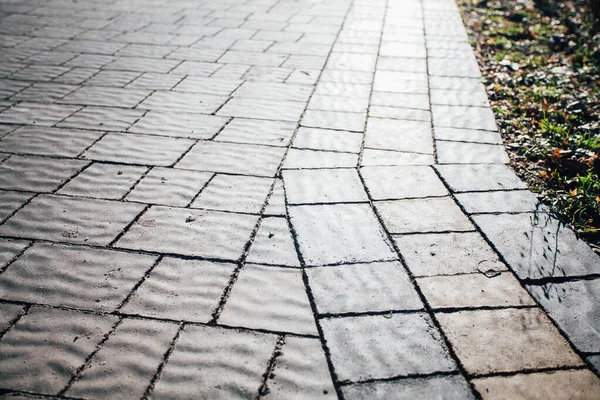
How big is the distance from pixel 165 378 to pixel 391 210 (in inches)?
62.6

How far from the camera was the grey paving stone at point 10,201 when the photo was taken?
263 centimetres

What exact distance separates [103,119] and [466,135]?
10.0ft

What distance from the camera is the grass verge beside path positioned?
3000 millimetres

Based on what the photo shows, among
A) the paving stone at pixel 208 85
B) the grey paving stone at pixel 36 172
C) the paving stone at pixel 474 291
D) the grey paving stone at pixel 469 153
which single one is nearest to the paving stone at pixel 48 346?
the grey paving stone at pixel 36 172

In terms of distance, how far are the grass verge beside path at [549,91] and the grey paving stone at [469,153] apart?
145 millimetres

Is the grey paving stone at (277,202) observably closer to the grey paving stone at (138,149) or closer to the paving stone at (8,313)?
the grey paving stone at (138,149)

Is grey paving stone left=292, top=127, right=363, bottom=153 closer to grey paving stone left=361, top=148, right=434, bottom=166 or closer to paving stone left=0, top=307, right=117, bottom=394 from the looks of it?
grey paving stone left=361, top=148, right=434, bottom=166

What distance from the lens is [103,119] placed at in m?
3.71

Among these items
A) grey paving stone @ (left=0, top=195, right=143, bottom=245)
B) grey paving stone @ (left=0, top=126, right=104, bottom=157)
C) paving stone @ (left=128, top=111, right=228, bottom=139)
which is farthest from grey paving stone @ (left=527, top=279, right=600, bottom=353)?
grey paving stone @ (left=0, top=126, right=104, bottom=157)

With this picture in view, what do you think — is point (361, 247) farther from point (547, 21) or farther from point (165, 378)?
point (547, 21)

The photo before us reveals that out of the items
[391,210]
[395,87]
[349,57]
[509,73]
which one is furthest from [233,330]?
[509,73]

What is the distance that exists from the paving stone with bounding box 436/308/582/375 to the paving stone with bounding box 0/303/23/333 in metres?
1.95

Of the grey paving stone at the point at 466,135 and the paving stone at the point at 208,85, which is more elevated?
the paving stone at the point at 208,85

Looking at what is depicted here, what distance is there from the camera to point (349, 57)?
16.5 feet
